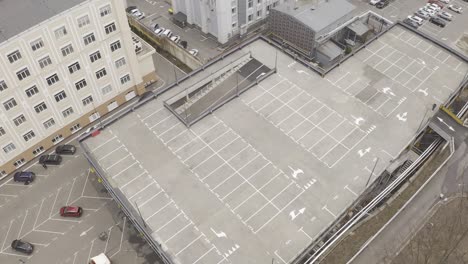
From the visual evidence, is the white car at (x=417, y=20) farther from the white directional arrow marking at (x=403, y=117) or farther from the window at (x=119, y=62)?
the window at (x=119, y=62)

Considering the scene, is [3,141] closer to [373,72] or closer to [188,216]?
[188,216]

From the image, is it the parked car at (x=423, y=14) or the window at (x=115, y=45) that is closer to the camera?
the window at (x=115, y=45)

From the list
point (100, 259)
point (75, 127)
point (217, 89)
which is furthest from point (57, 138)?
point (217, 89)

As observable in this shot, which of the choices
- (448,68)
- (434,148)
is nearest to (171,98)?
(434,148)

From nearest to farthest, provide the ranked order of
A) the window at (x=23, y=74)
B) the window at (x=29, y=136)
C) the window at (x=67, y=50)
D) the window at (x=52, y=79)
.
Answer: the window at (x=23, y=74), the window at (x=67, y=50), the window at (x=52, y=79), the window at (x=29, y=136)

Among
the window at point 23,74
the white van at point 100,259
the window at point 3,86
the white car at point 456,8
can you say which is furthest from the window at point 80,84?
the white car at point 456,8
